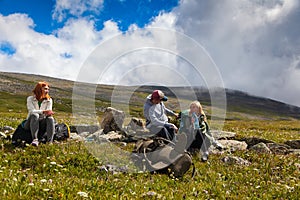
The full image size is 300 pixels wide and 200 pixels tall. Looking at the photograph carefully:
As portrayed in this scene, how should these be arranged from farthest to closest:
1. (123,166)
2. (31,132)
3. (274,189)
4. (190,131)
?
(190,131), (31,132), (123,166), (274,189)

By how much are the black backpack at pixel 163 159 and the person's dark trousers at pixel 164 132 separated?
6.52 feet

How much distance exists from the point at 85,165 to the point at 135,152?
2307 millimetres

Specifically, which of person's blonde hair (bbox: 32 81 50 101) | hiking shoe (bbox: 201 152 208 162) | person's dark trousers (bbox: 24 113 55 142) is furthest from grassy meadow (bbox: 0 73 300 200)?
person's blonde hair (bbox: 32 81 50 101)

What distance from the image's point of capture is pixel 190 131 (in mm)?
13312

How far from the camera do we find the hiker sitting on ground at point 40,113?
12648 millimetres

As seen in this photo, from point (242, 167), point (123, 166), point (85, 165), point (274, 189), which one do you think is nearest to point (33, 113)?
point (85, 165)

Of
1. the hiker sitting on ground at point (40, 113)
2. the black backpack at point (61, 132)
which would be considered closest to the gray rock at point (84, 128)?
the black backpack at point (61, 132)

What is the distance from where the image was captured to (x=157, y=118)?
13742mm

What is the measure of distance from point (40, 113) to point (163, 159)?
18.0 ft

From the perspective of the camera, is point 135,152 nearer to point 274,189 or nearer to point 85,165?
point 85,165

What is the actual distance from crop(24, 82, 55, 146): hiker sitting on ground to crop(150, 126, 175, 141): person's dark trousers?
410 centimetres

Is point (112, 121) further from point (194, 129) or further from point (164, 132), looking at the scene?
point (194, 129)

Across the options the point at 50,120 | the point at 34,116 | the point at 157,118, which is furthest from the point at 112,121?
the point at 34,116

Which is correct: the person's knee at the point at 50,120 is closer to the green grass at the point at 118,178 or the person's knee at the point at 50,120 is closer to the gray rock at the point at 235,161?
the green grass at the point at 118,178
